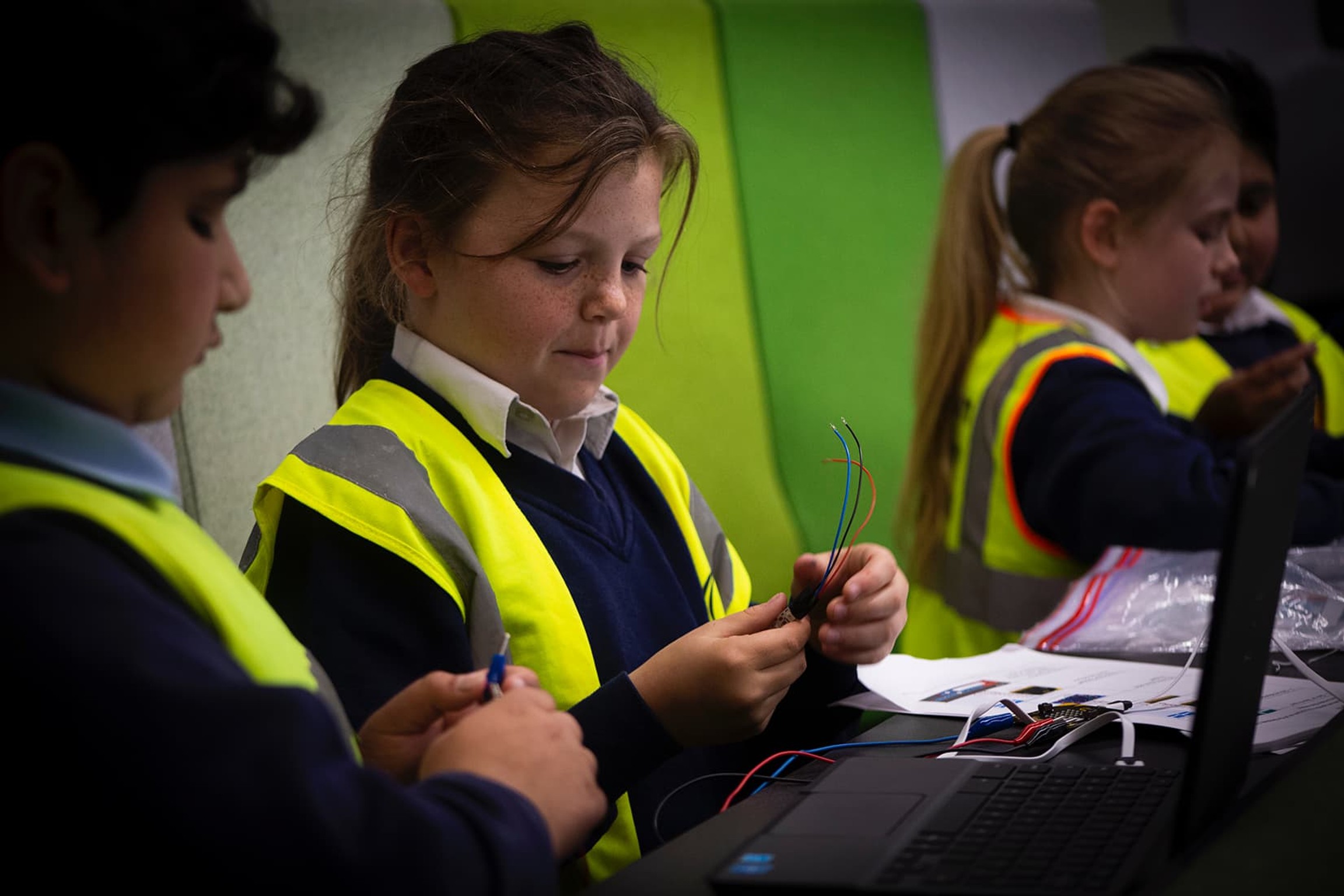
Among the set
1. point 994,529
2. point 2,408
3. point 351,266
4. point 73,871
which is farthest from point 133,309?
point 994,529

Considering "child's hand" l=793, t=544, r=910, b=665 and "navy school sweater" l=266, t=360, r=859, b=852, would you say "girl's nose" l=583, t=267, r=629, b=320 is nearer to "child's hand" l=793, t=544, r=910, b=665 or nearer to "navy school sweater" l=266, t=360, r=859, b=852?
"navy school sweater" l=266, t=360, r=859, b=852

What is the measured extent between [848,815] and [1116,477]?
106 cm

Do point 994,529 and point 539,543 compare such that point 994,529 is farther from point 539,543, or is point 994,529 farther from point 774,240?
point 539,543

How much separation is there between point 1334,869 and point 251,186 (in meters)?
1.27

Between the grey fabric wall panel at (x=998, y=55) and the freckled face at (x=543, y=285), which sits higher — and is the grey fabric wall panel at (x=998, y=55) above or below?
above

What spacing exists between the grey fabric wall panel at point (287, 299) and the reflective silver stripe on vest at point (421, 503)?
47 cm

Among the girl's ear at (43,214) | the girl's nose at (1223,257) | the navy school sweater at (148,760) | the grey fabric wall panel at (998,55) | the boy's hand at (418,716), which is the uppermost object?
the grey fabric wall panel at (998,55)

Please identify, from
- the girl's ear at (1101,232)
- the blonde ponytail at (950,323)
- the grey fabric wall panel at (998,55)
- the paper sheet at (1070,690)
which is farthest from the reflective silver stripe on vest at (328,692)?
the grey fabric wall panel at (998,55)

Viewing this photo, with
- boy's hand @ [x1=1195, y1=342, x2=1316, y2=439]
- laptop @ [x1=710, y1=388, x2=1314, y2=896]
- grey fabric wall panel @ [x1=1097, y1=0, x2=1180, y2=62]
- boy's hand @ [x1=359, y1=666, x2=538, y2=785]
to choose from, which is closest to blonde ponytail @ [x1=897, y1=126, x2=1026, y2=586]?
boy's hand @ [x1=1195, y1=342, x2=1316, y2=439]

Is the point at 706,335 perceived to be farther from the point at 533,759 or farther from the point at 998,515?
the point at 533,759

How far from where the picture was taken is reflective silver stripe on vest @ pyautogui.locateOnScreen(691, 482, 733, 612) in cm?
134

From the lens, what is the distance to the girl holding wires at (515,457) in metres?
0.97

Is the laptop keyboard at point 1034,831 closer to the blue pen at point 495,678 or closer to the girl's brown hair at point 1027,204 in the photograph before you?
the blue pen at point 495,678

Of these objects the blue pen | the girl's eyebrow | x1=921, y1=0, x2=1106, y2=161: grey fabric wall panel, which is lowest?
the blue pen
